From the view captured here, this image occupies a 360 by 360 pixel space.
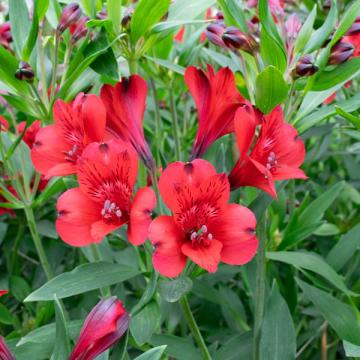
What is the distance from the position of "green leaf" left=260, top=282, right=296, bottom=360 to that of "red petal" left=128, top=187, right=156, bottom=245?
1.03 feet

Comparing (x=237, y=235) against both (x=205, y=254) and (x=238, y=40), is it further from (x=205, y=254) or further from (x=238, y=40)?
(x=238, y=40)

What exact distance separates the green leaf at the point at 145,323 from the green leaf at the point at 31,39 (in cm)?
45

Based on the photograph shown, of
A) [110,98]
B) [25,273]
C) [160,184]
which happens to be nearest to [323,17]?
[110,98]

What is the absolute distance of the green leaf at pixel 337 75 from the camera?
889 mm

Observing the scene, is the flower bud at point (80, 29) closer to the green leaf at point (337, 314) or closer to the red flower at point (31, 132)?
the red flower at point (31, 132)

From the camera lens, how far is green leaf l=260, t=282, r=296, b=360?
3.09 feet

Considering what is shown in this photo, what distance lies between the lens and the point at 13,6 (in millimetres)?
982

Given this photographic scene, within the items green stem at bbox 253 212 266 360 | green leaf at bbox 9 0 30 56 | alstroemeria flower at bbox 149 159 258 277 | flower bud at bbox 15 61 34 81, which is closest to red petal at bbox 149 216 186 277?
alstroemeria flower at bbox 149 159 258 277

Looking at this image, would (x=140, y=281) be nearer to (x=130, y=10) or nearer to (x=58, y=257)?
(x=58, y=257)

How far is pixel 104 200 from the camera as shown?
79cm

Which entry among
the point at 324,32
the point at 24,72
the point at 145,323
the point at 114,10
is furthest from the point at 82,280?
the point at 324,32

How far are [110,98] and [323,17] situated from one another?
710 millimetres

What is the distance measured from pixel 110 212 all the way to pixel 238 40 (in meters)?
0.33

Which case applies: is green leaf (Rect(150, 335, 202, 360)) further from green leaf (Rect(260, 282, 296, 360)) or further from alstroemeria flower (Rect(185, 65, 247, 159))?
alstroemeria flower (Rect(185, 65, 247, 159))
